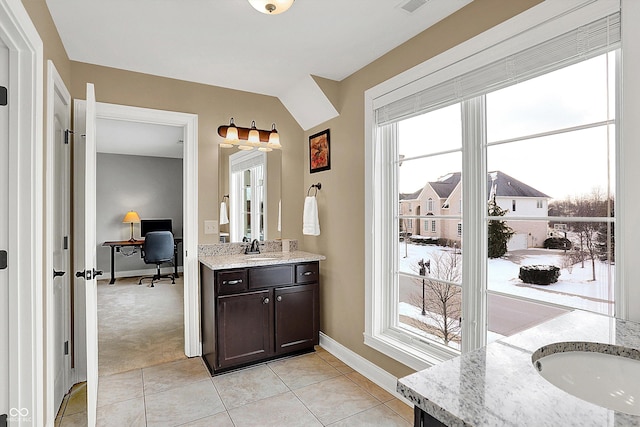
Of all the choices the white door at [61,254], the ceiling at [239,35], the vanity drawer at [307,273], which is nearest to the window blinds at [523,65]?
the ceiling at [239,35]

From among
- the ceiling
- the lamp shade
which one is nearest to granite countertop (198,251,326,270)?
the ceiling

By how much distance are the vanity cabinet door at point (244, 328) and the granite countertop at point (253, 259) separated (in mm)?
250

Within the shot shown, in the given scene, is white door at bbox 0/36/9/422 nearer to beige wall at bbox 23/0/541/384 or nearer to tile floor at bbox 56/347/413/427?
tile floor at bbox 56/347/413/427

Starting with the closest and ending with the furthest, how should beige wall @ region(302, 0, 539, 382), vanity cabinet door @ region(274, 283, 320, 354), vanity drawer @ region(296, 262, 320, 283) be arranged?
beige wall @ region(302, 0, 539, 382)
vanity cabinet door @ region(274, 283, 320, 354)
vanity drawer @ region(296, 262, 320, 283)

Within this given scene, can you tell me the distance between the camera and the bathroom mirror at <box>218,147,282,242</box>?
3.31 metres

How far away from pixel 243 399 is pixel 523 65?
8.58 feet

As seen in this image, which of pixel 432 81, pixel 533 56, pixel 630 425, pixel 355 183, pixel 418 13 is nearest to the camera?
pixel 630 425

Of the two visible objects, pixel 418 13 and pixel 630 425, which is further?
pixel 418 13

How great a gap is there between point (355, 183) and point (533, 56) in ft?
4.98

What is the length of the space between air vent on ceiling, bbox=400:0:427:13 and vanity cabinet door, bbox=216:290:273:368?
225 cm

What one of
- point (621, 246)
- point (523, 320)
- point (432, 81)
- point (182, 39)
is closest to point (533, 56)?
Answer: point (432, 81)

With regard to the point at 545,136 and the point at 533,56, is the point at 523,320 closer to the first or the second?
the point at 545,136

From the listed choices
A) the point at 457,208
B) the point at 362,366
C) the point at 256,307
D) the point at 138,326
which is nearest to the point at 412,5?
the point at 457,208

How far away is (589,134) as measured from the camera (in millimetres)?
1565
